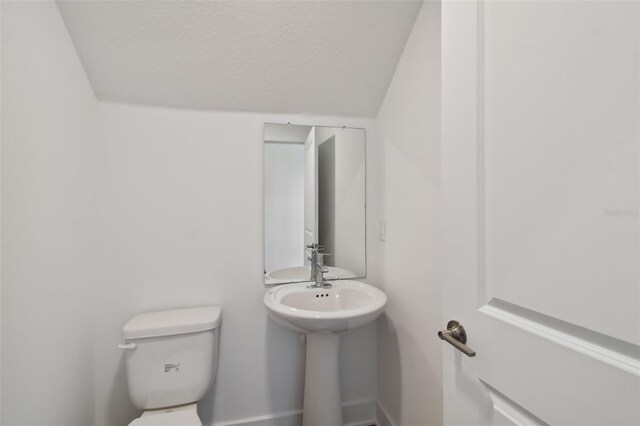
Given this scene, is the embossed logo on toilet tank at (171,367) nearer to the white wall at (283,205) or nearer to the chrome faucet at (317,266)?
the white wall at (283,205)

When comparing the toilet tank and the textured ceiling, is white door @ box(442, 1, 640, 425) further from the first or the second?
the toilet tank

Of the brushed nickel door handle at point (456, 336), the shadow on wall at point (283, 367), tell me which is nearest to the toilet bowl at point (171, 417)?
the shadow on wall at point (283, 367)

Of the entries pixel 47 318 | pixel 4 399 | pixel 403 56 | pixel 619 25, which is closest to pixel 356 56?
pixel 403 56

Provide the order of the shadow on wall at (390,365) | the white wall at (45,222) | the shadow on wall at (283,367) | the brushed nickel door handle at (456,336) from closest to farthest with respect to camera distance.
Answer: the brushed nickel door handle at (456,336) < the white wall at (45,222) < the shadow on wall at (390,365) < the shadow on wall at (283,367)

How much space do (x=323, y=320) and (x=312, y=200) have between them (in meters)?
0.74

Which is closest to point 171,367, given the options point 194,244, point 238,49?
point 194,244

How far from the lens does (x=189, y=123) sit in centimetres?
154

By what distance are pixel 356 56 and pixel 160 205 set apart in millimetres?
1263

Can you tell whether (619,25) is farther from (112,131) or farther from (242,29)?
(112,131)

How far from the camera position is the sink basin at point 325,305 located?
123 cm

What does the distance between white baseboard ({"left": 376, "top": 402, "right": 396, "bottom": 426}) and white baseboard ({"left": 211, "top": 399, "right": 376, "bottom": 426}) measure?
35mm

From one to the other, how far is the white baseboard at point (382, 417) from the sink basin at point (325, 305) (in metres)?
0.66

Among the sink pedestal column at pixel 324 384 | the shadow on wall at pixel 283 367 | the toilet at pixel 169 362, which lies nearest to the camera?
the toilet at pixel 169 362

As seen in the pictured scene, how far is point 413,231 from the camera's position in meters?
1.39
